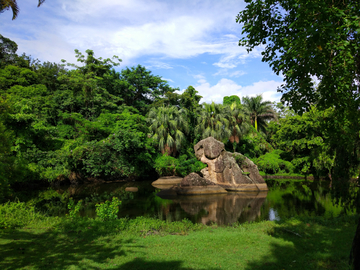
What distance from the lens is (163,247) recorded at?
22.6 feet

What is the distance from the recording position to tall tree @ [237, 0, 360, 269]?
4609 mm

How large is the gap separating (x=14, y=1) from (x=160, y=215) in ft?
39.6

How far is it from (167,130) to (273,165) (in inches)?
642

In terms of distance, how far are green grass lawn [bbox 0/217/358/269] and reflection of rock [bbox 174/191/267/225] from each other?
4.95 meters

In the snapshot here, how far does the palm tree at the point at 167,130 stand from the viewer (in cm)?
3097

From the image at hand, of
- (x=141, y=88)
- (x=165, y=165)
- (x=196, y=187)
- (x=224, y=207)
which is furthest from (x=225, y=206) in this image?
(x=141, y=88)

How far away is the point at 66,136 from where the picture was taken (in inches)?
1211

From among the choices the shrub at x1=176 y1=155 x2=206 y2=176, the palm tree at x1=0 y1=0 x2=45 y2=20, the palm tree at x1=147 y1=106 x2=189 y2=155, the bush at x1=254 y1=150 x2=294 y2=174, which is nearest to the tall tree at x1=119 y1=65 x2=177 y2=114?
the palm tree at x1=147 y1=106 x2=189 y2=155

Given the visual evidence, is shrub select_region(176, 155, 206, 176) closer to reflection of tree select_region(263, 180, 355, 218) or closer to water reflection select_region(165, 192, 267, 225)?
water reflection select_region(165, 192, 267, 225)

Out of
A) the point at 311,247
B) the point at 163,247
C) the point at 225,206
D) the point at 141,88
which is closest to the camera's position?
the point at 311,247

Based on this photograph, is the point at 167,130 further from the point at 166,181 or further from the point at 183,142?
the point at 166,181

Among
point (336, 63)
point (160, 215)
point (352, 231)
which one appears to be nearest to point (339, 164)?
point (336, 63)

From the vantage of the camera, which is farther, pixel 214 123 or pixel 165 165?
pixel 214 123

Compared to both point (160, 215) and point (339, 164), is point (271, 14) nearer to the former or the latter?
point (339, 164)
